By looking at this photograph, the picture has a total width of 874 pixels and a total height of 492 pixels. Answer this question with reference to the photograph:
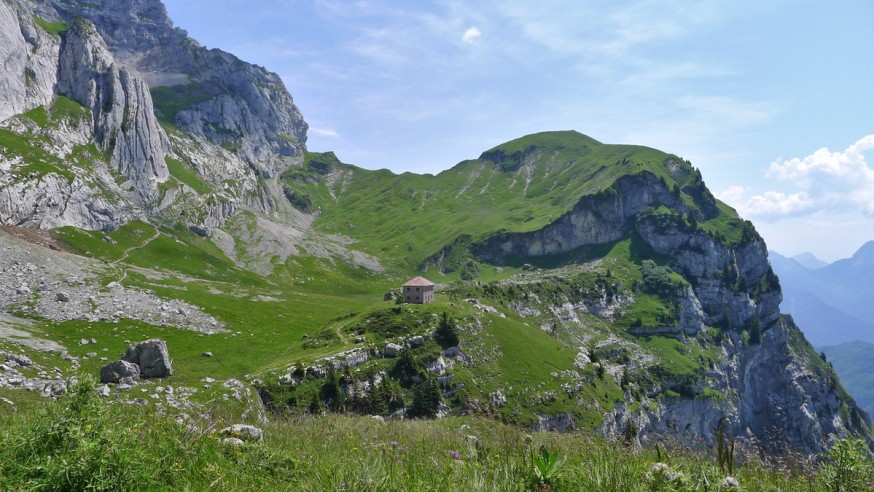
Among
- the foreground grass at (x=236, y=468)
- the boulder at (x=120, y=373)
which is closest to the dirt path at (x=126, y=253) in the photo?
the boulder at (x=120, y=373)

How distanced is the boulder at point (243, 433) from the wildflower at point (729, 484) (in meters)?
7.48

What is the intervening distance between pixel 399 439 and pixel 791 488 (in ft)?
24.7

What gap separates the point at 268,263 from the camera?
592 feet

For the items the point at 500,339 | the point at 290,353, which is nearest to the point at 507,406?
the point at 500,339

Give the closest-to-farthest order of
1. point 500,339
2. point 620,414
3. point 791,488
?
1. point 791,488
2. point 500,339
3. point 620,414

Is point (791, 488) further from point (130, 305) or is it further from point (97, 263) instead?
point (97, 263)

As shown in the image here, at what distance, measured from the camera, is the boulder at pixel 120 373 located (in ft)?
149

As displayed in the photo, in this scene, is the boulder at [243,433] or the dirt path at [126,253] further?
the dirt path at [126,253]

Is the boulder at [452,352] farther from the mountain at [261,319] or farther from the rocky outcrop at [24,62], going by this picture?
the rocky outcrop at [24,62]

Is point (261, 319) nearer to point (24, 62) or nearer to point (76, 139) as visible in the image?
point (76, 139)

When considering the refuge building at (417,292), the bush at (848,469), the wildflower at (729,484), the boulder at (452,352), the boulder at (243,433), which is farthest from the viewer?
the refuge building at (417,292)

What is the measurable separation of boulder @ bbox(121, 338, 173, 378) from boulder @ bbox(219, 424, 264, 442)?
51.3 metres

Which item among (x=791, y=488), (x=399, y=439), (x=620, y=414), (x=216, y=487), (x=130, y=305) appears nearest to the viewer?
(x=216, y=487)

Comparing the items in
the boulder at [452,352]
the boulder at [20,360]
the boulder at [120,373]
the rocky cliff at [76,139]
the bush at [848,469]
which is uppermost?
the rocky cliff at [76,139]
